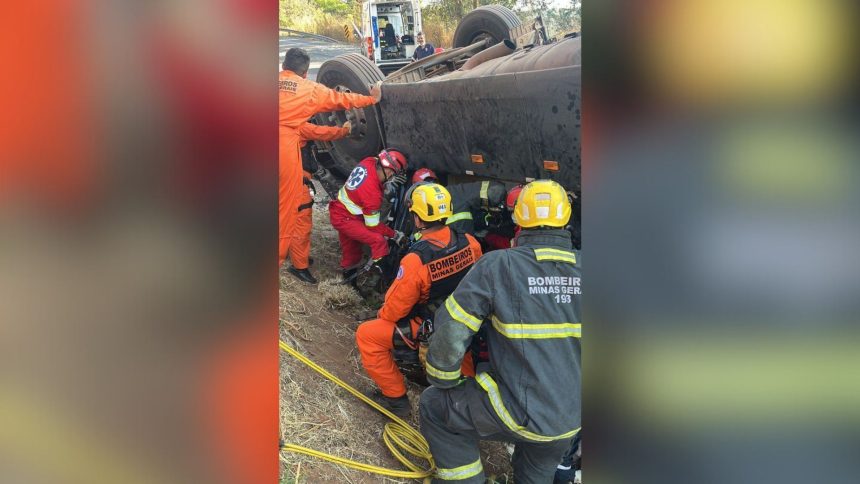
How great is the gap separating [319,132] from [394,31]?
9.09 meters

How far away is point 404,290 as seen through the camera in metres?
4.02

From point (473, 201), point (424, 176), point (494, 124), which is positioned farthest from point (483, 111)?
point (424, 176)

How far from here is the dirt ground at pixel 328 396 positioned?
3510mm

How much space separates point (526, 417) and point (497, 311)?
514mm

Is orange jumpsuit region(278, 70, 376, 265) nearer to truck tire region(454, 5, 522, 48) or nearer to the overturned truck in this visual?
the overturned truck

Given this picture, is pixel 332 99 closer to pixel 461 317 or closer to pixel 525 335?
pixel 461 317

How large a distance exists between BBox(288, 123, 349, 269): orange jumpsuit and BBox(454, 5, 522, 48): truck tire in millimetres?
2020

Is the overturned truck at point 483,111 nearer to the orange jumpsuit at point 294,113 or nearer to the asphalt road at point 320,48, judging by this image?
the orange jumpsuit at point 294,113

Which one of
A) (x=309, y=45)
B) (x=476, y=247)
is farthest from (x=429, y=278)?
(x=309, y=45)

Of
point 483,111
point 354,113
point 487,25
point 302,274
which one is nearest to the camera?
point 483,111

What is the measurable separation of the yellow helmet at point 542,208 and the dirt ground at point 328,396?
1658mm

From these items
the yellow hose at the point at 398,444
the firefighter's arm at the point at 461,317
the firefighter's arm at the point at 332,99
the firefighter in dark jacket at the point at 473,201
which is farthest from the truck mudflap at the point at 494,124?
the yellow hose at the point at 398,444
